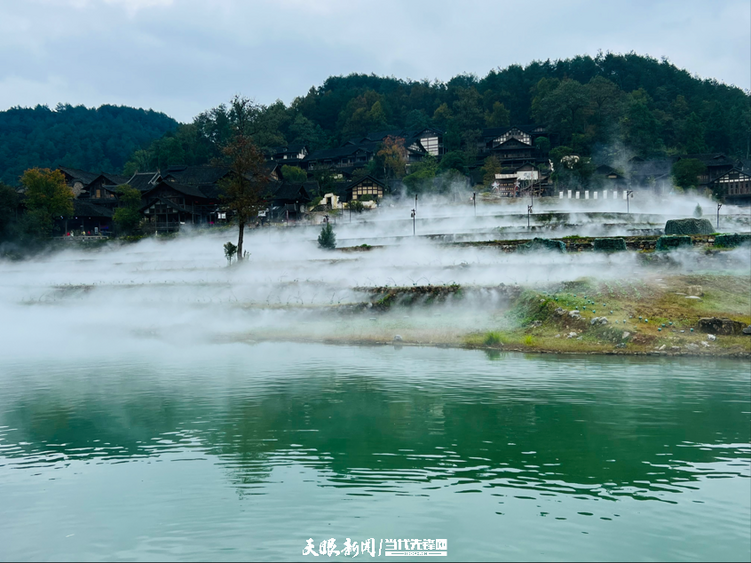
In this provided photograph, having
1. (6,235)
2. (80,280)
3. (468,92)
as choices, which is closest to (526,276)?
(80,280)

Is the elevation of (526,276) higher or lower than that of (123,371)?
higher

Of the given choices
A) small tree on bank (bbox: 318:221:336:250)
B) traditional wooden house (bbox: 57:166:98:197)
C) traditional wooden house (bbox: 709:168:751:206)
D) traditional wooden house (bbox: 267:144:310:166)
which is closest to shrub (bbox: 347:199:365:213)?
small tree on bank (bbox: 318:221:336:250)

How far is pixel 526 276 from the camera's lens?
123ft

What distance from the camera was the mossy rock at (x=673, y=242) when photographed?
42531 mm

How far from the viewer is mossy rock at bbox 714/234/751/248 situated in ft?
140

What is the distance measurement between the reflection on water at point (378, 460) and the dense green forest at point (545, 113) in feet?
333

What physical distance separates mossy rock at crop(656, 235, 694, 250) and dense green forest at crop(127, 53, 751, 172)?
73.6 metres

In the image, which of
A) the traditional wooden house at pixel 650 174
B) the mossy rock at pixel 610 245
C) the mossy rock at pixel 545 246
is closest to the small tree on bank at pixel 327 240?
the mossy rock at pixel 545 246

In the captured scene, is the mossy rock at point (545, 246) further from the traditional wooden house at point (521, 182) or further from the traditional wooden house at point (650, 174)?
the traditional wooden house at point (650, 174)

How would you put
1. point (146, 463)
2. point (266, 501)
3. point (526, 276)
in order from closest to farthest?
1. point (266, 501)
2. point (146, 463)
3. point (526, 276)

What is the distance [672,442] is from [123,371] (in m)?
18.6

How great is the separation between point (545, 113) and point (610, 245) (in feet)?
287

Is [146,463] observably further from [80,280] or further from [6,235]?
[6,235]

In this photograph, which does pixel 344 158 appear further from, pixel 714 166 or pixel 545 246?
pixel 545 246
